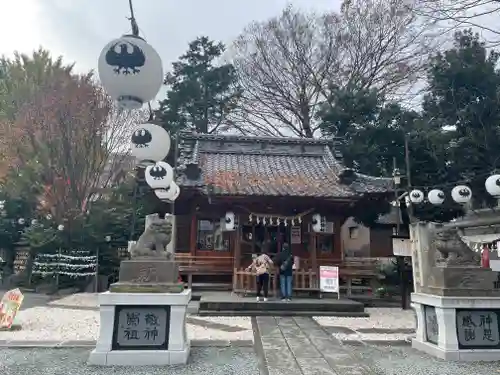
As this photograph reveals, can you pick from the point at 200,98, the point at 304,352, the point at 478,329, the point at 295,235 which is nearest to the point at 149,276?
the point at 304,352

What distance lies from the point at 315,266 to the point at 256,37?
46.9 ft

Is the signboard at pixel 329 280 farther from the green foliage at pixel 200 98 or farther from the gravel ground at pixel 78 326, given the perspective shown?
the green foliage at pixel 200 98

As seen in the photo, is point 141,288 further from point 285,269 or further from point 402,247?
point 402,247

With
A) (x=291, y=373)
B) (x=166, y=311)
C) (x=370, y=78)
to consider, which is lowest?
(x=291, y=373)

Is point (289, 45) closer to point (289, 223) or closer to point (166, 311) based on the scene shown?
point (289, 223)

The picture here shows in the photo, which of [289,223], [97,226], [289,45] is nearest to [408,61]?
[289,45]

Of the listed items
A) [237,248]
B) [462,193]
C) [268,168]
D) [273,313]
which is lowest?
[273,313]

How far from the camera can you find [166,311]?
539cm

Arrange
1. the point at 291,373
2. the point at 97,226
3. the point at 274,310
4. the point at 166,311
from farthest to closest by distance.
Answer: the point at 97,226 < the point at 274,310 < the point at 166,311 < the point at 291,373

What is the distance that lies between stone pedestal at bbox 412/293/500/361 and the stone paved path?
4.35 ft

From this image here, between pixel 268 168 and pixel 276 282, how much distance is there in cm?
512

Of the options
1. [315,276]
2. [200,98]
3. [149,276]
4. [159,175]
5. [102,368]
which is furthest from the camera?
[200,98]

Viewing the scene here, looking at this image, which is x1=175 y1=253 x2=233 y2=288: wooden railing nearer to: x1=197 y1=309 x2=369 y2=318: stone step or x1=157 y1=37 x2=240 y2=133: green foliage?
x1=197 y1=309 x2=369 y2=318: stone step

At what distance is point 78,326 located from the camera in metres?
8.23
